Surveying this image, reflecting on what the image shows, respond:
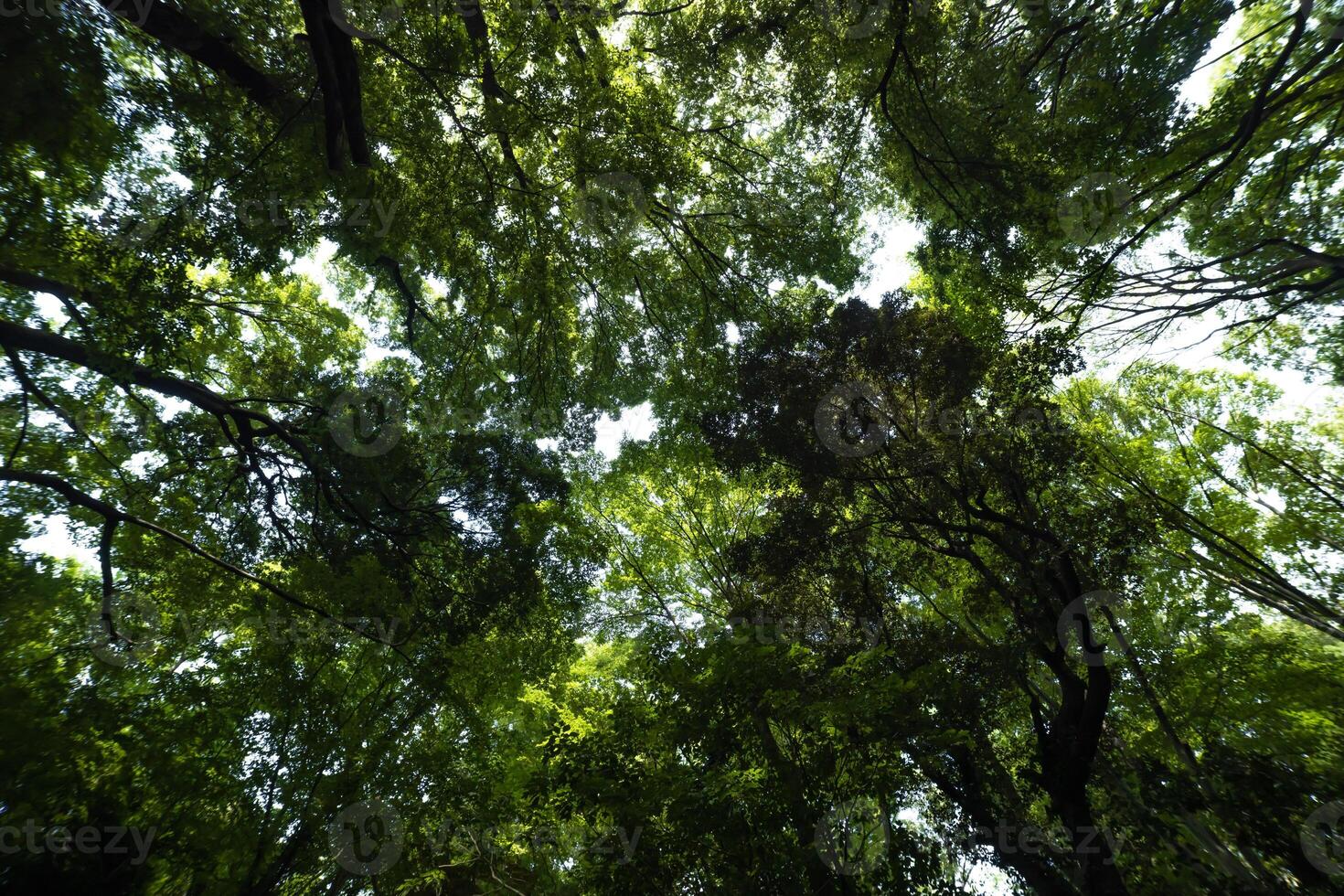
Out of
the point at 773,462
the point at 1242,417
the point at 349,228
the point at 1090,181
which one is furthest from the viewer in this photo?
the point at 1242,417

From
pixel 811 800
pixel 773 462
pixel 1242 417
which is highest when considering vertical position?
pixel 1242 417

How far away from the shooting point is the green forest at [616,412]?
525 centimetres

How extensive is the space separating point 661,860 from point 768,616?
3.87 meters

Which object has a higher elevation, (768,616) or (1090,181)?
(1090,181)

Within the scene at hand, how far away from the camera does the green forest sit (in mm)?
5250

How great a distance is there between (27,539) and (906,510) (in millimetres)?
11178

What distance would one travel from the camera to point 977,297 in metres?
7.68

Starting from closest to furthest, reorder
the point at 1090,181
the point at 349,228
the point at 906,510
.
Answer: the point at 1090,181, the point at 349,228, the point at 906,510

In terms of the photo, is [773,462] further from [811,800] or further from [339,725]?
[339,725]

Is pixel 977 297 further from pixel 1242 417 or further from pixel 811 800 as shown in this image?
pixel 1242 417

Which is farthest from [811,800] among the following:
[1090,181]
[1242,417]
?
[1242,417]

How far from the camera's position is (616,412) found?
10242mm

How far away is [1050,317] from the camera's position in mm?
6449

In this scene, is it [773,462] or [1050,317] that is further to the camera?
[773,462]
